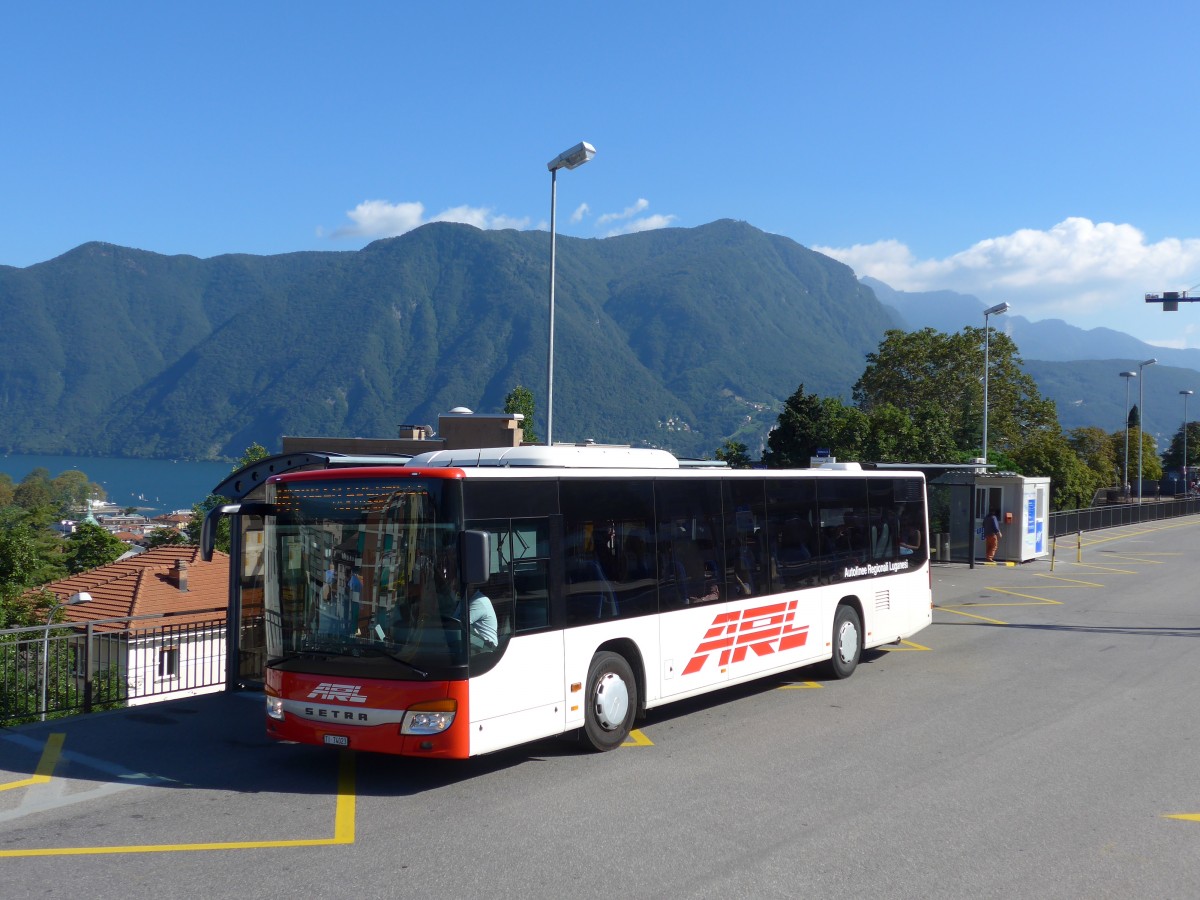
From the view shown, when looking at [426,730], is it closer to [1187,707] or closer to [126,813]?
[126,813]

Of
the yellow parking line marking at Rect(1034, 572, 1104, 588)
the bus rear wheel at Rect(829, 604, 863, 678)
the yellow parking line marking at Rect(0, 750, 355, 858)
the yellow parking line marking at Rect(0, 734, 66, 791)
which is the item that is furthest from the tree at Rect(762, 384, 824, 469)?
the yellow parking line marking at Rect(0, 750, 355, 858)

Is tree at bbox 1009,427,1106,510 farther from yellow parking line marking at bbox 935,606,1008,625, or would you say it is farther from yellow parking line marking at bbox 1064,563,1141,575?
yellow parking line marking at bbox 935,606,1008,625

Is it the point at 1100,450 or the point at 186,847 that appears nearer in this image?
the point at 186,847

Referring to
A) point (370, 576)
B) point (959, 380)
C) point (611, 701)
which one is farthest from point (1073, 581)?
point (959, 380)

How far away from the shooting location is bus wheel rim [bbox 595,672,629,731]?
32.0 feet

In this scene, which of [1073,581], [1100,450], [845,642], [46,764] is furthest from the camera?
[1100,450]

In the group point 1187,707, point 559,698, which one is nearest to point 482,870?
point 559,698

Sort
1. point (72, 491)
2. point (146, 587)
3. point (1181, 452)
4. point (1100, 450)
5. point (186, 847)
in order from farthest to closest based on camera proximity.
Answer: point (72, 491) → point (1181, 452) → point (1100, 450) → point (146, 587) → point (186, 847)

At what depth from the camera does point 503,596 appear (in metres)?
8.77

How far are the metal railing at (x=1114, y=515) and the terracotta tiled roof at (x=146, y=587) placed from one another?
94.7ft

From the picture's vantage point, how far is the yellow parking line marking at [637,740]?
10258 millimetres

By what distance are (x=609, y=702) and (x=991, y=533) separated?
2459 cm

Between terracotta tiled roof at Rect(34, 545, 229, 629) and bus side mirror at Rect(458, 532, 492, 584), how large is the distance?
23.8 m

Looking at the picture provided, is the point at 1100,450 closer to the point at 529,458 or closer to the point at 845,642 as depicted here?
the point at 845,642
